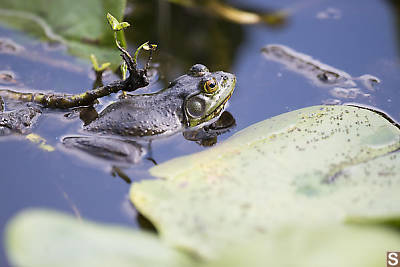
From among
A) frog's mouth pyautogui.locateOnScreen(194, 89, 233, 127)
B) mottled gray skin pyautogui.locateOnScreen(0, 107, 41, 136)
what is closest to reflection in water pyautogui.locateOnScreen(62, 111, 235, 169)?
frog's mouth pyautogui.locateOnScreen(194, 89, 233, 127)

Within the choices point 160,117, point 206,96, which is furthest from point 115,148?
point 206,96

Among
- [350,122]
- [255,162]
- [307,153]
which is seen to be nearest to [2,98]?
[255,162]

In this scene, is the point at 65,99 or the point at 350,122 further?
the point at 65,99

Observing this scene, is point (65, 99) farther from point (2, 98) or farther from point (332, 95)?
point (332, 95)

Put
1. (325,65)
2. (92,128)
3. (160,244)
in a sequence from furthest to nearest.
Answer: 1. (325,65)
2. (92,128)
3. (160,244)

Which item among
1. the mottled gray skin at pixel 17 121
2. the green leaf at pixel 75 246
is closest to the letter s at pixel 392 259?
the green leaf at pixel 75 246
